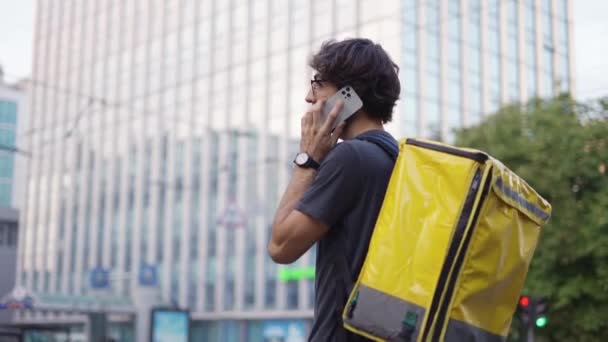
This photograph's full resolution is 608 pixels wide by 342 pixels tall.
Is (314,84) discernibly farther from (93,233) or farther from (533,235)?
(93,233)

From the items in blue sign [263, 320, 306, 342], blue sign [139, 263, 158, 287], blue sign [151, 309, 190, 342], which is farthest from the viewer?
blue sign [139, 263, 158, 287]

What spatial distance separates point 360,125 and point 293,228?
16.4 inches

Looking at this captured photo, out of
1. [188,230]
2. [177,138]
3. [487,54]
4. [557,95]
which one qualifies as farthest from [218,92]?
[557,95]

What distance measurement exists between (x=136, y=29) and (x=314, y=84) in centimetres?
4952

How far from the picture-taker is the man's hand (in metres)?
2.63

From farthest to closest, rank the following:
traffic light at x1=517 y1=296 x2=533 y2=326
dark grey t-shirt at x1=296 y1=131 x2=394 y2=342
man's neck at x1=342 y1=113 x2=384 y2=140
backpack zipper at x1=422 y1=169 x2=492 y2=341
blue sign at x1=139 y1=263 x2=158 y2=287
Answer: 1. blue sign at x1=139 y1=263 x2=158 y2=287
2. traffic light at x1=517 y1=296 x2=533 y2=326
3. man's neck at x1=342 y1=113 x2=384 y2=140
4. dark grey t-shirt at x1=296 y1=131 x2=394 y2=342
5. backpack zipper at x1=422 y1=169 x2=492 y2=341

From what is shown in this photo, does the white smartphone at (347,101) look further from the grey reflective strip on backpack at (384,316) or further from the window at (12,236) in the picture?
the window at (12,236)

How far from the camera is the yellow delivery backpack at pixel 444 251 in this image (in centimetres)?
212

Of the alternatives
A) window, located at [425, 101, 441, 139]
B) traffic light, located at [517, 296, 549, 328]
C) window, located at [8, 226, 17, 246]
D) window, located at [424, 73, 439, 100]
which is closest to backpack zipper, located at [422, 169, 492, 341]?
traffic light, located at [517, 296, 549, 328]

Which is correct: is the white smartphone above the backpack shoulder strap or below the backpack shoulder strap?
above

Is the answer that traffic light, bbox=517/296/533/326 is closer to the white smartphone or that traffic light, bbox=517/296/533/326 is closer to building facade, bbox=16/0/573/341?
the white smartphone

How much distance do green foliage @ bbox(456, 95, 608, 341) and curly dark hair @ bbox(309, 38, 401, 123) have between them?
19.4 m

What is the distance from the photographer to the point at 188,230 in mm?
45750

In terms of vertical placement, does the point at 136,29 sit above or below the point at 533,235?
above
